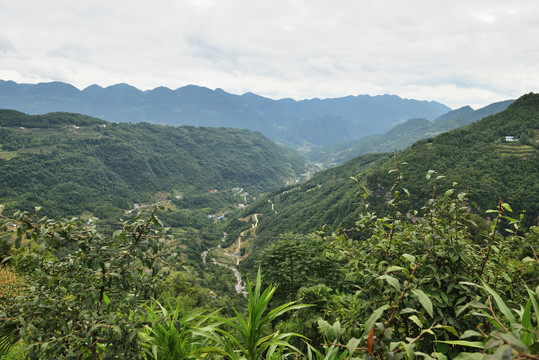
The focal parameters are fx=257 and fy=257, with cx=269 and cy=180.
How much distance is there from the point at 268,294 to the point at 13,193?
13345 cm

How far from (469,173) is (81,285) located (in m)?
A: 71.0

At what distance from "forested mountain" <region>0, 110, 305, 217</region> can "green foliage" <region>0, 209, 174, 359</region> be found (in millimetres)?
102604

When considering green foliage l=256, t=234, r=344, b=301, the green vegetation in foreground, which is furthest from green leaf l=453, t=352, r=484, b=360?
green foliage l=256, t=234, r=344, b=301

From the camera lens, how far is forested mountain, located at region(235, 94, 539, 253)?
48.3 metres

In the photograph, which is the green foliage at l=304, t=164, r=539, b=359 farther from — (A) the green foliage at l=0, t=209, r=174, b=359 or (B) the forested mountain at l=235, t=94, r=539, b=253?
(B) the forested mountain at l=235, t=94, r=539, b=253

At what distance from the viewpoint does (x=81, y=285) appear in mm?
2291

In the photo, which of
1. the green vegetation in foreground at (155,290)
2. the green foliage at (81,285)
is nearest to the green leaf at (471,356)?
the green vegetation in foreground at (155,290)

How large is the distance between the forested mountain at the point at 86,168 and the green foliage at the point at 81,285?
102604 mm

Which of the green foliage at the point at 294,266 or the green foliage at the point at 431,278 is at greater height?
the green foliage at the point at 431,278

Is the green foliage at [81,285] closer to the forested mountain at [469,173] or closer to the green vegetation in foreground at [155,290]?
the green vegetation in foreground at [155,290]

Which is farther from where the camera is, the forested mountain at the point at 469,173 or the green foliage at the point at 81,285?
the forested mountain at the point at 469,173

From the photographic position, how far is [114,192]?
131 meters

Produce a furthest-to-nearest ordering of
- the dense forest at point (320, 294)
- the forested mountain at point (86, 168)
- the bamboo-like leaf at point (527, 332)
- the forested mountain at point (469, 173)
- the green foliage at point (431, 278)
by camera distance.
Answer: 1. the forested mountain at point (86, 168)
2. the forested mountain at point (469, 173)
3. the green foliage at point (431, 278)
4. the dense forest at point (320, 294)
5. the bamboo-like leaf at point (527, 332)

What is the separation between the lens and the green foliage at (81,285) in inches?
83.9
